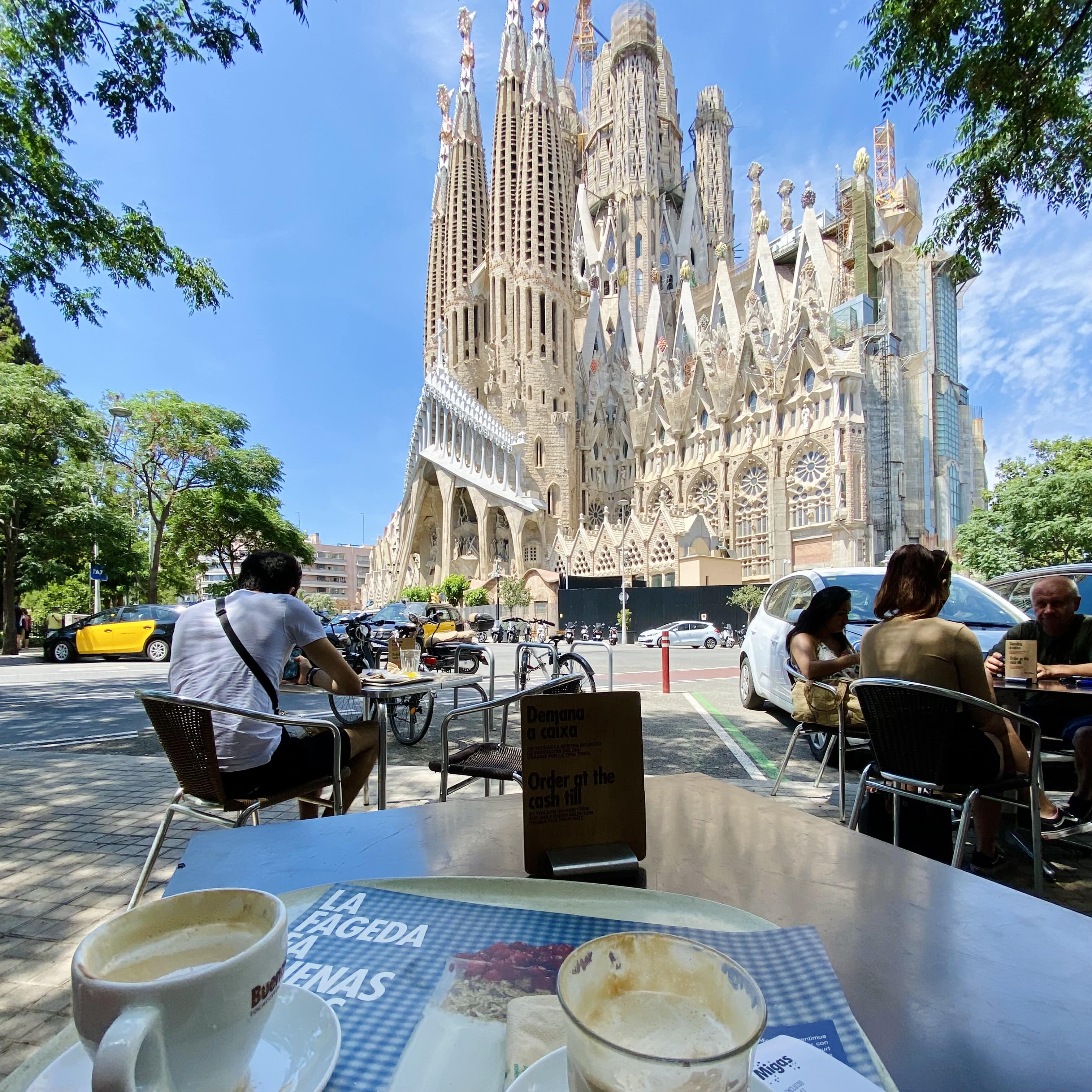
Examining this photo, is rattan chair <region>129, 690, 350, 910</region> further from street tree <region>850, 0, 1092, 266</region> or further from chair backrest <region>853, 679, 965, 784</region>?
street tree <region>850, 0, 1092, 266</region>

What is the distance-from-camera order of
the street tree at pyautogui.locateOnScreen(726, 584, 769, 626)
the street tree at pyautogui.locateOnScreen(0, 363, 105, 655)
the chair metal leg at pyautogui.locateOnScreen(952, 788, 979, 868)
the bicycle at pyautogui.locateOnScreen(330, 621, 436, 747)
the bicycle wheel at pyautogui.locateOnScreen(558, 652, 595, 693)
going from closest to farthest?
the chair metal leg at pyautogui.locateOnScreen(952, 788, 979, 868) → the bicycle wheel at pyautogui.locateOnScreen(558, 652, 595, 693) → the bicycle at pyautogui.locateOnScreen(330, 621, 436, 747) → the street tree at pyautogui.locateOnScreen(0, 363, 105, 655) → the street tree at pyautogui.locateOnScreen(726, 584, 769, 626)

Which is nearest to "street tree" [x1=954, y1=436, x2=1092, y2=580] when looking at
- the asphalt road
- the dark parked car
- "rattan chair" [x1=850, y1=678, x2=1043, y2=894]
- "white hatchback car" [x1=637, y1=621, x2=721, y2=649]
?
"white hatchback car" [x1=637, y1=621, x2=721, y2=649]

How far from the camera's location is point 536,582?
125 feet

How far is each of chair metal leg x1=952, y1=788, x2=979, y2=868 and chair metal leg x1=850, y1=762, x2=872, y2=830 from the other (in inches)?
13.8

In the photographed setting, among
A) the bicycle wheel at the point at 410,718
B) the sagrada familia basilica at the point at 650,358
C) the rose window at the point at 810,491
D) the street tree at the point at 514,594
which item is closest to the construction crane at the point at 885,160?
the sagrada familia basilica at the point at 650,358

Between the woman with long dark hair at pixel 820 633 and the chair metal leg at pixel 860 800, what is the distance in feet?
3.30

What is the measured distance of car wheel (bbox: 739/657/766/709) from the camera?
7.90 m

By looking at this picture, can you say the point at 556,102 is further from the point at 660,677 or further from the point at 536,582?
the point at 660,677

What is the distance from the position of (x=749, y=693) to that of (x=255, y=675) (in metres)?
6.53

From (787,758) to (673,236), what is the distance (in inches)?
2105

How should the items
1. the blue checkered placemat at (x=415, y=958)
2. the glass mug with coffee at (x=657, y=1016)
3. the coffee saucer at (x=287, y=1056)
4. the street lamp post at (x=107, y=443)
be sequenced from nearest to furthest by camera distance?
the glass mug with coffee at (x=657, y=1016), the coffee saucer at (x=287, y=1056), the blue checkered placemat at (x=415, y=958), the street lamp post at (x=107, y=443)

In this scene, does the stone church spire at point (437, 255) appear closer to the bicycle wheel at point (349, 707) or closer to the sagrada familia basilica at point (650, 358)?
the sagrada familia basilica at point (650, 358)

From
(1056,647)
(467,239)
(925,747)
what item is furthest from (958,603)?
(467,239)

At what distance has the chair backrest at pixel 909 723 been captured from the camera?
2.58 metres
